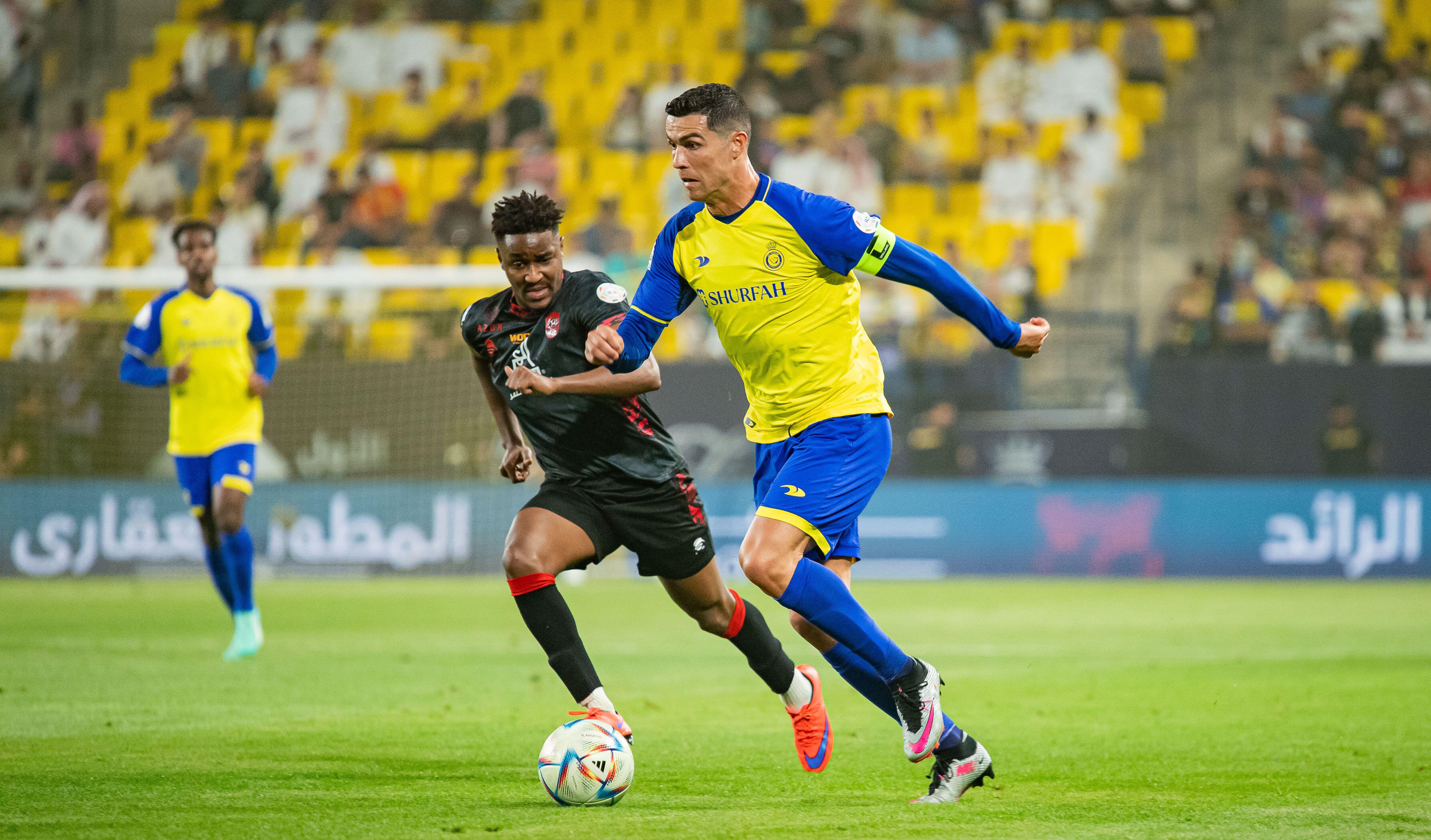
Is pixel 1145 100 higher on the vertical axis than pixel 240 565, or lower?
higher

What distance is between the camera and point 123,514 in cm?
1503

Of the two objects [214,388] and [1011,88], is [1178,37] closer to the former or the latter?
[1011,88]

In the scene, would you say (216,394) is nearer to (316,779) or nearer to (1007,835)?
(316,779)

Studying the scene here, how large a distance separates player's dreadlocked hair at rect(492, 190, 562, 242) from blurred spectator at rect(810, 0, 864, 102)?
14860 mm

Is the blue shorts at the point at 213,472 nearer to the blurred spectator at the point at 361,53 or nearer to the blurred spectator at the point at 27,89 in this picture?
the blurred spectator at the point at 361,53

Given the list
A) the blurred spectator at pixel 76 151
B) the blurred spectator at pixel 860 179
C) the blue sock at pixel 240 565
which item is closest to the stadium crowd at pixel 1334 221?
the blurred spectator at pixel 860 179

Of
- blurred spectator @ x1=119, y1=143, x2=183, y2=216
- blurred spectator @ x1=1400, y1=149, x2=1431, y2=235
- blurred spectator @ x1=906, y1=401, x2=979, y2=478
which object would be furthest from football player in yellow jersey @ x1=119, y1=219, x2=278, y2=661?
blurred spectator @ x1=1400, y1=149, x2=1431, y2=235

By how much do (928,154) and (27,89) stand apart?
1159 centimetres

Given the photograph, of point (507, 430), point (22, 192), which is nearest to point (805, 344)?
point (507, 430)

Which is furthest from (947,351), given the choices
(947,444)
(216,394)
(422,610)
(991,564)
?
(216,394)

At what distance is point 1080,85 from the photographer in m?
19.6

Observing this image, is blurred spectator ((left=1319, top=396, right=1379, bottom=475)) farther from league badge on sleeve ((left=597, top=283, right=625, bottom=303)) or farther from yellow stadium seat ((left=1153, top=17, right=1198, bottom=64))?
league badge on sleeve ((left=597, top=283, right=625, bottom=303))

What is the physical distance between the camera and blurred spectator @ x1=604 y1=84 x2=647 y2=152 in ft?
64.1

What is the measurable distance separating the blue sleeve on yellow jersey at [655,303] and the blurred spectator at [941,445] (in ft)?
32.9
